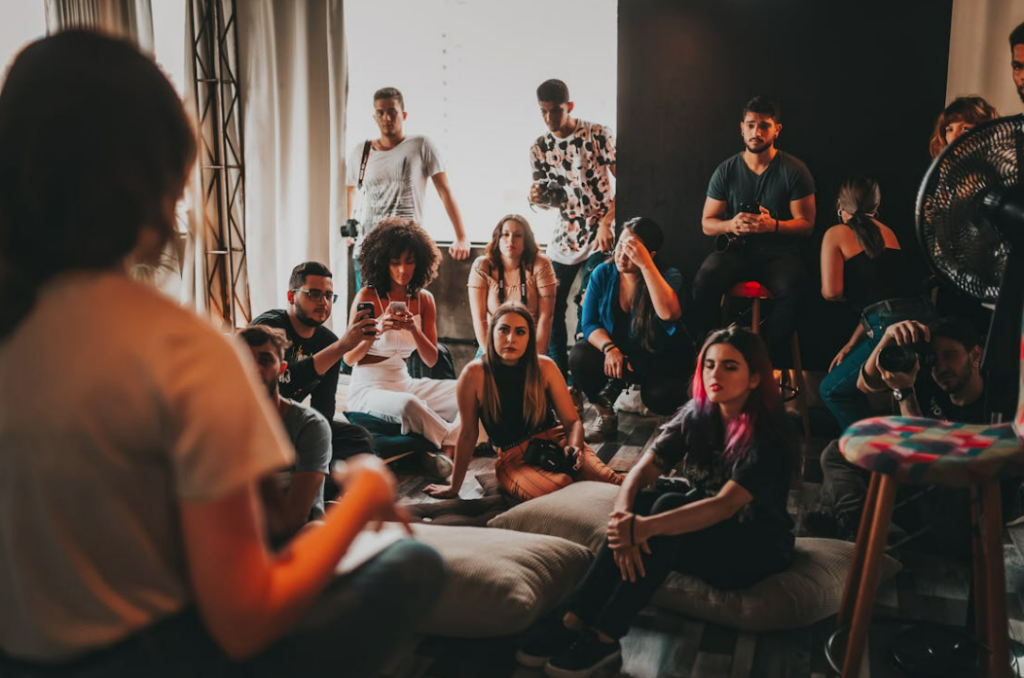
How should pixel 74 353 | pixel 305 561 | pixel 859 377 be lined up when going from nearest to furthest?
1. pixel 74 353
2. pixel 305 561
3. pixel 859 377

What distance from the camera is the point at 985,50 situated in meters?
4.34

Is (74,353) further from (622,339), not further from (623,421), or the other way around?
(623,421)

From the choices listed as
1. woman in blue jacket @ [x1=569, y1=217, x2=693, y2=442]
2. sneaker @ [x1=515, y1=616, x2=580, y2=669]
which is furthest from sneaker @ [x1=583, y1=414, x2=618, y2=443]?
sneaker @ [x1=515, y1=616, x2=580, y2=669]

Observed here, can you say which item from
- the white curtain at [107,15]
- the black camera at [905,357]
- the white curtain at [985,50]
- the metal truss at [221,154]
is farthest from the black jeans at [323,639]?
the metal truss at [221,154]

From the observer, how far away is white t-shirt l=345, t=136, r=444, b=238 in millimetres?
5387

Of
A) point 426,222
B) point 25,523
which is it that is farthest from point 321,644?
point 426,222

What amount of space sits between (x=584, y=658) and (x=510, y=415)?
4.05 feet

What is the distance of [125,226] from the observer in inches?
34.1

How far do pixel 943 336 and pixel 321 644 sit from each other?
252 centimetres

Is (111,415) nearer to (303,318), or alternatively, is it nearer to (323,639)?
(323,639)

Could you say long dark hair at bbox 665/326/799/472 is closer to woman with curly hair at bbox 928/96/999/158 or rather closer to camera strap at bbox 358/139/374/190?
woman with curly hair at bbox 928/96/999/158

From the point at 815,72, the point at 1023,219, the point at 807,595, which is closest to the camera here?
the point at 1023,219

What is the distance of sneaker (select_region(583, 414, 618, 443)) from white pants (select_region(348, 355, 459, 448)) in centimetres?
66

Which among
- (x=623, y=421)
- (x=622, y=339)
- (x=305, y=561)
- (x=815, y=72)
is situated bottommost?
(x=623, y=421)
